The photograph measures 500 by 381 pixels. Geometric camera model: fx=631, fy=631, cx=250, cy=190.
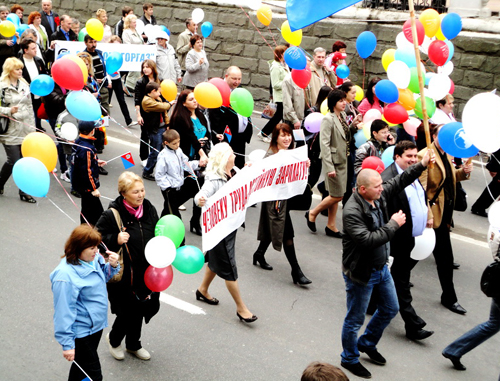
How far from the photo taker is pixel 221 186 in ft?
18.9

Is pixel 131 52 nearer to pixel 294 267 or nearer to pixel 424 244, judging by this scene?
pixel 294 267

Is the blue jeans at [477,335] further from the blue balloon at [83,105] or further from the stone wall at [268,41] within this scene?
the stone wall at [268,41]

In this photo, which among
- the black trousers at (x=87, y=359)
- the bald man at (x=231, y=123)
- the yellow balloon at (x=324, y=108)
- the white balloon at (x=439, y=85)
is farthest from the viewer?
the yellow balloon at (x=324, y=108)

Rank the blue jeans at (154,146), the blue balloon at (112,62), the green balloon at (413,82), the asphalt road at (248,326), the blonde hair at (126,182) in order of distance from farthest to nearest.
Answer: the blue balloon at (112,62) < the blue jeans at (154,146) < the green balloon at (413,82) < the asphalt road at (248,326) < the blonde hair at (126,182)

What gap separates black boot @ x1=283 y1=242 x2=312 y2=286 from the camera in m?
6.68

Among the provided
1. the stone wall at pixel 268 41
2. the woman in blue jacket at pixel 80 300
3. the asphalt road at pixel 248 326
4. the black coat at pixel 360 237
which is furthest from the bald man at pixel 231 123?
the stone wall at pixel 268 41

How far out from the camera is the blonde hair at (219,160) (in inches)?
227

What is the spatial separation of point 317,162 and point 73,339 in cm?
488

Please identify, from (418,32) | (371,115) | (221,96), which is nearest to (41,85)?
(221,96)

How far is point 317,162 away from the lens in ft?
27.4

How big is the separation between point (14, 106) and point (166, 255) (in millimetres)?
4343

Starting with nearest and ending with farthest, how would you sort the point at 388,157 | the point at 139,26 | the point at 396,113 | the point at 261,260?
the point at 388,157
the point at 261,260
the point at 396,113
the point at 139,26

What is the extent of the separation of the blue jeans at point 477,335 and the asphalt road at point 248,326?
0.19 m

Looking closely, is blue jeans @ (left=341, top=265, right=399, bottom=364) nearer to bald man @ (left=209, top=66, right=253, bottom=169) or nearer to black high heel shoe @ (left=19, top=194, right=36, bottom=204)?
bald man @ (left=209, top=66, right=253, bottom=169)
